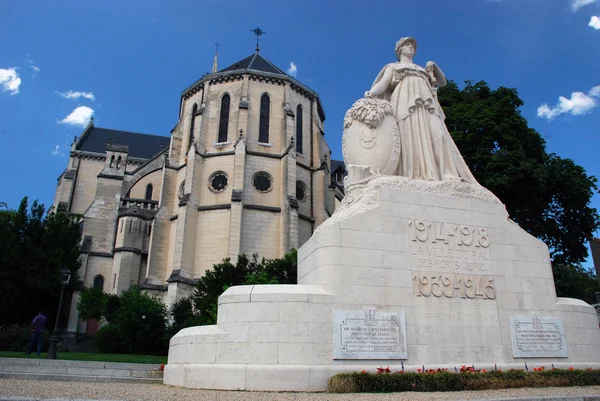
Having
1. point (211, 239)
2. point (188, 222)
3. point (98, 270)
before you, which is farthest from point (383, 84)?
point (98, 270)

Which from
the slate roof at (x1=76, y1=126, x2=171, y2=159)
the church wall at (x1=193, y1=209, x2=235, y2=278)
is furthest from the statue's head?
the slate roof at (x1=76, y1=126, x2=171, y2=159)

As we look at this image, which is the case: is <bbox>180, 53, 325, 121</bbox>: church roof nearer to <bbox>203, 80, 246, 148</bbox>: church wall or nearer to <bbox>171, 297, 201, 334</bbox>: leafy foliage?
<bbox>203, 80, 246, 148</bbox>: church wall

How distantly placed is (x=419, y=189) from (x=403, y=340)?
2920 mm

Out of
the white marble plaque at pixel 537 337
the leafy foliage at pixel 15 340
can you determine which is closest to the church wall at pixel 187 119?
the leafy foliage at pixel 15 340

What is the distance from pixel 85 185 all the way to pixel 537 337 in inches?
1867

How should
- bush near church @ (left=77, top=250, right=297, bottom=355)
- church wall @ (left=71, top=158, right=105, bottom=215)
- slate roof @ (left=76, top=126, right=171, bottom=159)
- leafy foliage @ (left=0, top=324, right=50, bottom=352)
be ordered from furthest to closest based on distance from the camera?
1. slate roof @ (left=76, top=126, right=171, bottom=159)
2. church wall @ (left=71, top=158, right=105, bottom=215)
3. bush near church @ (left=77, top=250, right=297, bottom=355)
4. leafy foliage @ (left=0, top=324, right=50, bottom=352)

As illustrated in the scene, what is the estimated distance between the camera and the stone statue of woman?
9.21 meters

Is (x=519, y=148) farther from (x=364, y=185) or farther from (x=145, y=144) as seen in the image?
(x=145, y=144)

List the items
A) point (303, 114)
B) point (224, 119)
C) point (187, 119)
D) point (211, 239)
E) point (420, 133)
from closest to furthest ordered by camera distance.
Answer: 1. point (420, 133)
2. point (211, 239)
3. point (224, 119)
4. point (187, 119)
5. point (303, 114)

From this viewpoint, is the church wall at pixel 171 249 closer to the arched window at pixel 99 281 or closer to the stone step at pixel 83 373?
the arched window at pixel 99 281

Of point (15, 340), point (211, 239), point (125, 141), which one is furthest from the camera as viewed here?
point (125, 141)

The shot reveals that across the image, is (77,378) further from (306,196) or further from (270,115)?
(270,115)

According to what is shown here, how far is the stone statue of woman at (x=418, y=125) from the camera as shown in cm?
921

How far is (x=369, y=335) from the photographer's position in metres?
7.05
